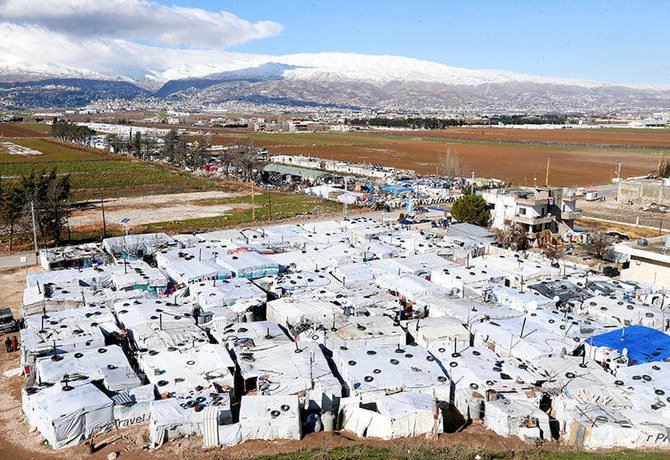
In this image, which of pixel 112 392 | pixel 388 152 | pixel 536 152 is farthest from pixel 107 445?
pixel 536 152

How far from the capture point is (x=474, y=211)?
38000 millimetres

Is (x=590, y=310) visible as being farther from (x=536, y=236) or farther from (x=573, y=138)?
(x=573, y=138)

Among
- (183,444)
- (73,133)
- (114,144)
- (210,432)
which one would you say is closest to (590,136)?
(114,144)

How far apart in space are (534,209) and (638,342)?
62.3 feet

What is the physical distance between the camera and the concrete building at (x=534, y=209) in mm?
35906

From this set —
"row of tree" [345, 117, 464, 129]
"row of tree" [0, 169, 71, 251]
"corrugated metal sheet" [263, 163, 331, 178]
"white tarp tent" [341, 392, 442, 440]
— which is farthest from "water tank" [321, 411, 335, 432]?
"row of tree" [345, 117, 464, 129]

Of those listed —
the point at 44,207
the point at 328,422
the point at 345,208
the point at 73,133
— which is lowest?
the point at 328,422

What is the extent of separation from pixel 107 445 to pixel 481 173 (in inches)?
2603

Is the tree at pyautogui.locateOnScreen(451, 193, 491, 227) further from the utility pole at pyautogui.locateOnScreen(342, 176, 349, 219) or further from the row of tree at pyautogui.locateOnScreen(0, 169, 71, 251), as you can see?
the row of tree at pyautogui.locateOnScreen(0, 169, 71, 251)

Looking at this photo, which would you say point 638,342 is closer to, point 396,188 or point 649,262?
point 649,262

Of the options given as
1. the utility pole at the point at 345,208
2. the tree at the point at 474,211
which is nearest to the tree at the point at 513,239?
the tree at the point at 474,211

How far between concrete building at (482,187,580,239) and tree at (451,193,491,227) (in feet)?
2.80

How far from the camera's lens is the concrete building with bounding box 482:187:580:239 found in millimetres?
35906

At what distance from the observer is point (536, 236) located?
3572 cm
